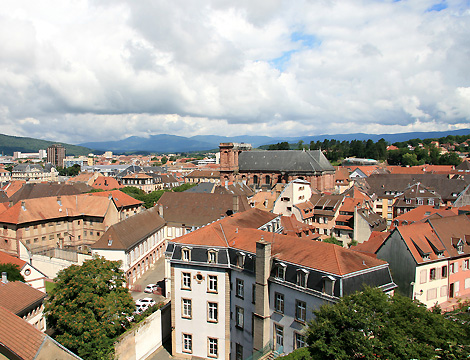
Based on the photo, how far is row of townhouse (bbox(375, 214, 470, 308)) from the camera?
34.1 m

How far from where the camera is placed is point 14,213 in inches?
2188

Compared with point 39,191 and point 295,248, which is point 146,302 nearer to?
point 295,248

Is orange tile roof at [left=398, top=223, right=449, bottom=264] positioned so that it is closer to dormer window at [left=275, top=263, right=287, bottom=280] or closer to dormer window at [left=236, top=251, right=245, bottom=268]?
dormer window at [left=275, top=263, right=287, bottom=280]

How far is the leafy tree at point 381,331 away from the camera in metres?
17.2

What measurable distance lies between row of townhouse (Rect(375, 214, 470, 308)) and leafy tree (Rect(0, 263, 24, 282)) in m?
35.5

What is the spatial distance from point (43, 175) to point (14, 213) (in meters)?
159

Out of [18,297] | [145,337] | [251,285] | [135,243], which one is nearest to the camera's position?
[251,285]

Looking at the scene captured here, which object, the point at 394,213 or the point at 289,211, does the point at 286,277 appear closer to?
the point at 289,211

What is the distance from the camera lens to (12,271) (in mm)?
36656

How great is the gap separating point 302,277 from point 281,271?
208cm

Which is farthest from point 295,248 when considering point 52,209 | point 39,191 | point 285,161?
point 285,161

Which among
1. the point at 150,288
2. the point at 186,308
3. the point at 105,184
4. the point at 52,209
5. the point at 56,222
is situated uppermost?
the point at 52,209

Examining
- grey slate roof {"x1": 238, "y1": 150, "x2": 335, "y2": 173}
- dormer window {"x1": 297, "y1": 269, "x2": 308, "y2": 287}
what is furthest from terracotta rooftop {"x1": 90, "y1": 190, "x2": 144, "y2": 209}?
dormer window {"x1": 297, "y1": 269, "x2": 308, "y2": 287}

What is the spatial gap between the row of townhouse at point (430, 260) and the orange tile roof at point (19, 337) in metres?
31.1
